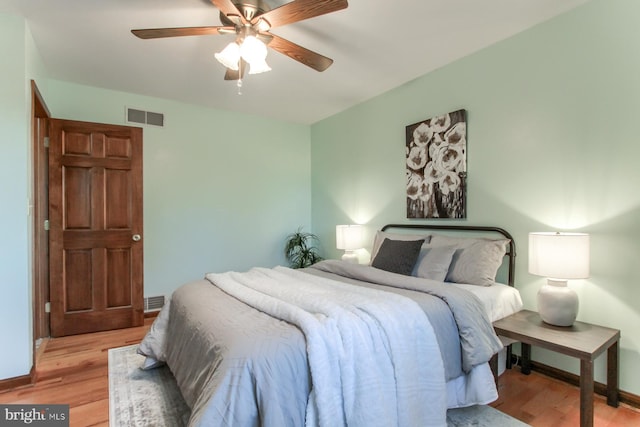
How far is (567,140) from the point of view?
236cm

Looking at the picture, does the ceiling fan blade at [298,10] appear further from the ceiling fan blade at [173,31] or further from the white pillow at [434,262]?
the white pillow at [434,262]

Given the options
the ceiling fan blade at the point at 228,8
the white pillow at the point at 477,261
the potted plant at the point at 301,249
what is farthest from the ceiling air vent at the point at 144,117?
the white pillow at the point at 477,261

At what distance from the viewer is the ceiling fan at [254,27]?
1800 mm

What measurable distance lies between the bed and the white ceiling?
5.50 feet

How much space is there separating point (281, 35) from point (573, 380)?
335 centimetres

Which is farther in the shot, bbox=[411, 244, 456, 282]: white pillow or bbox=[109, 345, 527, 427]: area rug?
bbox=[411, 244, 456, 282]: white pillow

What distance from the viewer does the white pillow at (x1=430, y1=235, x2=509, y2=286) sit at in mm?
2502

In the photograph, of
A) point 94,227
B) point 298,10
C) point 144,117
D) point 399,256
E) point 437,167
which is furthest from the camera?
point 144,117

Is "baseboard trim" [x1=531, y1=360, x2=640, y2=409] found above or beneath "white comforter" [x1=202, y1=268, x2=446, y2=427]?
beneath

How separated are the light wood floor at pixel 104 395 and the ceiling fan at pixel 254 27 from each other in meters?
2.32

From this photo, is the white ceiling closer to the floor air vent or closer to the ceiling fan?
the ceiling fan

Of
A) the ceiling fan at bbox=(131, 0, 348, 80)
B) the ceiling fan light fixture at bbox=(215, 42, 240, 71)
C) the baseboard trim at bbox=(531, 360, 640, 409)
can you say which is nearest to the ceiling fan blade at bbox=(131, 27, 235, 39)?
the ceiling fan at bbox=(131, 0, 348, 80)

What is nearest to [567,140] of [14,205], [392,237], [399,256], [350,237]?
[399,256]

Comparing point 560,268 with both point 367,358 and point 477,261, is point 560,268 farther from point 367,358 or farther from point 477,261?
point 367,358
